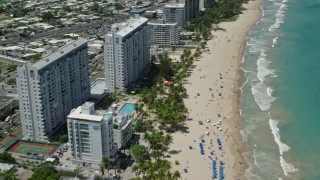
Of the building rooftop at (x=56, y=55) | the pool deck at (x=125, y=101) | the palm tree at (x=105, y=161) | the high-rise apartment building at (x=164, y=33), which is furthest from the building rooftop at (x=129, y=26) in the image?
the palm tree at (x=105, y=161)

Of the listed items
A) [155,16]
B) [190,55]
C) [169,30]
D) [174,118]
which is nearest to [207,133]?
[174,118]

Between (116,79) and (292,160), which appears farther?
(116,79)

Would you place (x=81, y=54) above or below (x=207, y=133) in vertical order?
above

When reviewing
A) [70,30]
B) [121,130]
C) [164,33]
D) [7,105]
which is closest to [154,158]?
[121,130]

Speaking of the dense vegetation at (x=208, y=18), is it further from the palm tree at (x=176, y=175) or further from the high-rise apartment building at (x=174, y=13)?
the palm tree at (x=176, y=175)

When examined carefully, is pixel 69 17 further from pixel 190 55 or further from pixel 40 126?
pixel 40 126

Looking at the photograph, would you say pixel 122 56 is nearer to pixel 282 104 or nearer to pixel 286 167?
pixel 282 104
